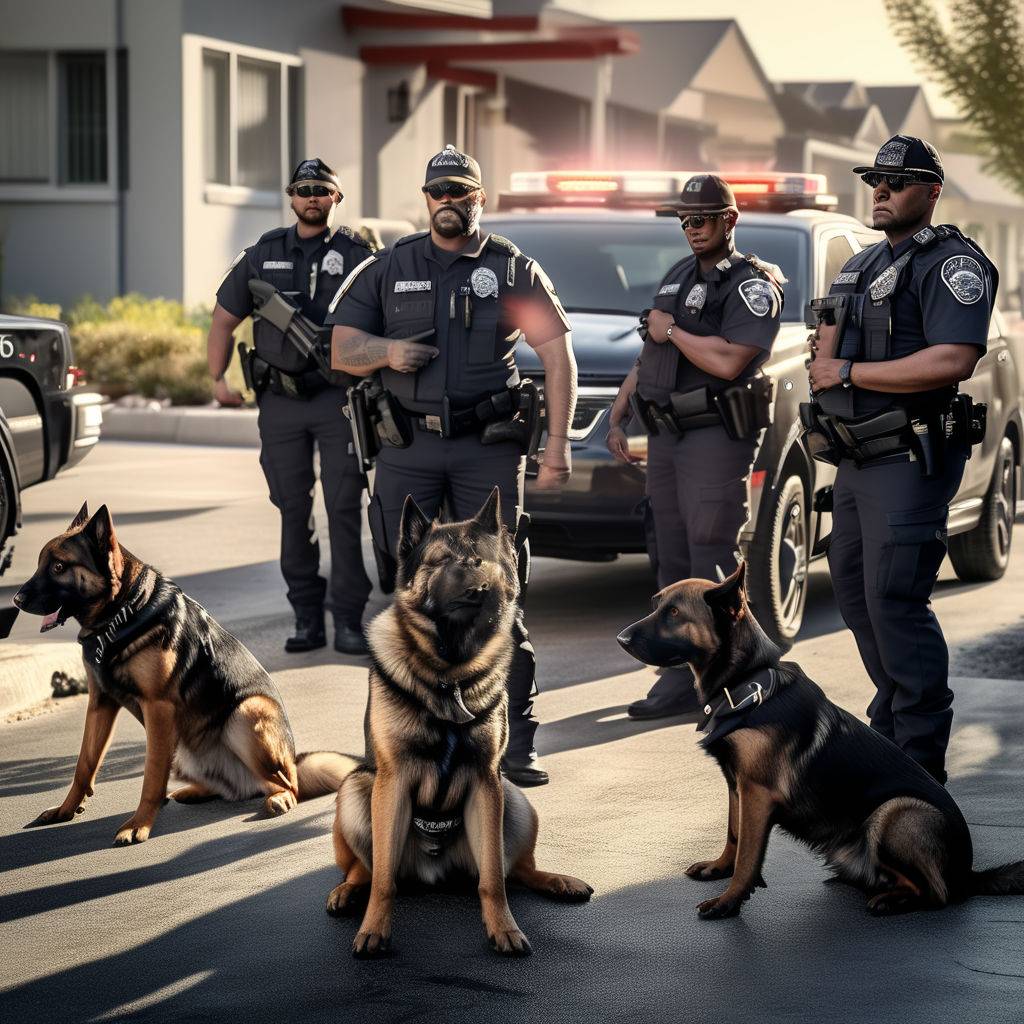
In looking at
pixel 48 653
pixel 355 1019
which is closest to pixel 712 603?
pixel 355 1019

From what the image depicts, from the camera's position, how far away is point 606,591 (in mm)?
9594

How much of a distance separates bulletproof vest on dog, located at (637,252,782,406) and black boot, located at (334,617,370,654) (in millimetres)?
1939

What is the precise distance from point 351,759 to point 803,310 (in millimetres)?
3937

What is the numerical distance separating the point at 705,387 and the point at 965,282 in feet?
5.24

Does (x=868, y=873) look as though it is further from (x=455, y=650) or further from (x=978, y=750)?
(x=978, y=750)

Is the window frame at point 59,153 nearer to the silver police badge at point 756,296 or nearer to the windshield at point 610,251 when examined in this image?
the windshield at point 610,251

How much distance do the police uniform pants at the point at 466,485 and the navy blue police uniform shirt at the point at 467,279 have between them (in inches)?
15.4

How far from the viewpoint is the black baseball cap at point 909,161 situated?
18.2ft

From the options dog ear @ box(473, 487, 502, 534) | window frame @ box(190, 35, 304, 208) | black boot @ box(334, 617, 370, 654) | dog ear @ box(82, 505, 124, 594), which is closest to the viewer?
dog ear @ box(473, 487, 502, 534)

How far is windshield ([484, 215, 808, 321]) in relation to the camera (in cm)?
901

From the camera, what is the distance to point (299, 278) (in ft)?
26.3

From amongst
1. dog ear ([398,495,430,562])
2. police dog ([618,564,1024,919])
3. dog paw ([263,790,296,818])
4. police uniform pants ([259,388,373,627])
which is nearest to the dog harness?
police dog ([618,564,1024,919])

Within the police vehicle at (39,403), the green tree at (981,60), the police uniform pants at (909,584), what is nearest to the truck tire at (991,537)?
the police uniform pants at (909,584)

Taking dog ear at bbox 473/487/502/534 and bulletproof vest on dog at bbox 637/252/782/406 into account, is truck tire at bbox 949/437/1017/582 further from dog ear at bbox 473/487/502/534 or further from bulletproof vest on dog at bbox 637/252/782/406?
dog ear at bbox 473/487/502/534
